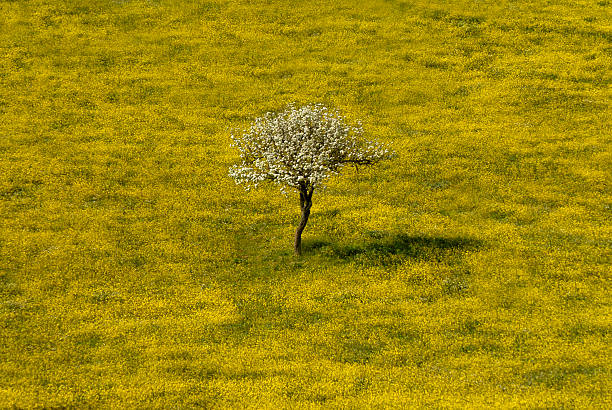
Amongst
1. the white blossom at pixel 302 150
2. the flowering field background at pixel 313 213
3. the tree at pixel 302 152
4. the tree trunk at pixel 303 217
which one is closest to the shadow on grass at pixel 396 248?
the flowering field background at pixel 313 213

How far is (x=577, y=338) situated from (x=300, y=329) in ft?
31.3

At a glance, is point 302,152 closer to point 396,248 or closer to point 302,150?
point 302,150

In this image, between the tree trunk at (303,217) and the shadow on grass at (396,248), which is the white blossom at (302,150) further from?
the shadow on grass at (396,248)

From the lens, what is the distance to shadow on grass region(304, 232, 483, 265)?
105 ft

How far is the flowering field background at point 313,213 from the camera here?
2484 cm

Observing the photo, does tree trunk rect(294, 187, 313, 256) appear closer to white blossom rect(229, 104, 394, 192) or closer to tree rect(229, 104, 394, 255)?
tree rect(229, 104, 394, 255)

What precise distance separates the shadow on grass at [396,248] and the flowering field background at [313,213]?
0.38 ft

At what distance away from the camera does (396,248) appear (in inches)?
1284

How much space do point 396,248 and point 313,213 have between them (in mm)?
5426

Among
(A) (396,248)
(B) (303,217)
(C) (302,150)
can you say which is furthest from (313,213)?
(C) (302,150)

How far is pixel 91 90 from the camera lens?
48000 mm

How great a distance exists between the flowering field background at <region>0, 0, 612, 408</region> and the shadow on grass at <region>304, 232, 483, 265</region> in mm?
117

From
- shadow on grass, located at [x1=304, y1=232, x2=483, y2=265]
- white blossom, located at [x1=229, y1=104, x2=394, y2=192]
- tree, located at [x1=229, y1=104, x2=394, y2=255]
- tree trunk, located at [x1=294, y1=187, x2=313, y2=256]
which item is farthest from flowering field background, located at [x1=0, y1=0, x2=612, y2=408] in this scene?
white blossom, located at [x1=229, y1=104, x2=394, y2=192]

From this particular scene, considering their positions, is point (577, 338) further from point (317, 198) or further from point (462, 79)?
point (462, 79)
